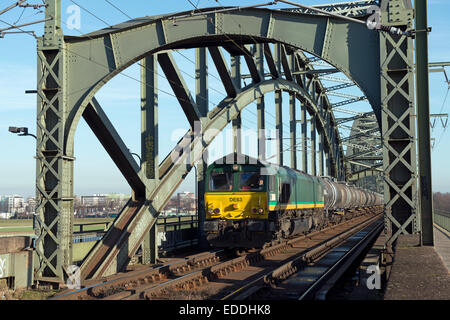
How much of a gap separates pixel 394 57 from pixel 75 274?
1088 cm

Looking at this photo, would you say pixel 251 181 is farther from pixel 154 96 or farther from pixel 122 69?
pixel 122 69

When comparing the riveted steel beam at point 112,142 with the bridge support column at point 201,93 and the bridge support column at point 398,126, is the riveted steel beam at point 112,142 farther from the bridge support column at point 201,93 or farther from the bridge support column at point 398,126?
the bridge support column at point 398,126

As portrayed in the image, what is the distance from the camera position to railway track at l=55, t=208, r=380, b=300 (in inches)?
466

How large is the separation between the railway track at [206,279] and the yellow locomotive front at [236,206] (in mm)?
812

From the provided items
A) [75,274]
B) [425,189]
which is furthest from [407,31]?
[75,274]

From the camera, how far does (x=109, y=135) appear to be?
1625 cm

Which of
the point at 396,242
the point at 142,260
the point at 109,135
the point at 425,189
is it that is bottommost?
the point at 142,260

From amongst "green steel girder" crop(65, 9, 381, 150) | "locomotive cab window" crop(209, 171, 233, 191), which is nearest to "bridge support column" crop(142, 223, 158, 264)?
"locomotive cab window" crop(209, 171, 233, 191)

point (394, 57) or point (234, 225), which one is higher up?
point (394, 57)

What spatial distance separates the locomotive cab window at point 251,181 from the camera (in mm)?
19000

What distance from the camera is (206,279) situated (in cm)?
1421

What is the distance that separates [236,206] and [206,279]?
5216 mm
